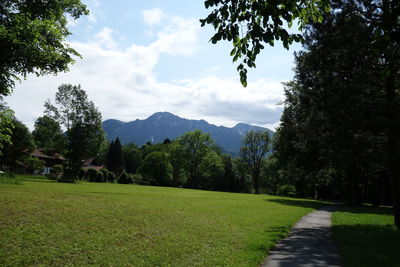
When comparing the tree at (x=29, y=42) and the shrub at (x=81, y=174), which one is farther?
the shrub at (x=81, y=174)

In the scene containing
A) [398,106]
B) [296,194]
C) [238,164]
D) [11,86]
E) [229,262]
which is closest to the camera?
[229,262]

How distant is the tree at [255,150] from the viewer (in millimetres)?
89688

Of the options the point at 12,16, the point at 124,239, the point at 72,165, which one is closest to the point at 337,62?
the point at 124,239

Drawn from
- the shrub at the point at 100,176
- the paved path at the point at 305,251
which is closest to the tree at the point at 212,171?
the shrub at the point at 100,176

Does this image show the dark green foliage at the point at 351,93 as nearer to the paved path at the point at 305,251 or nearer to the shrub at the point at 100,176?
the paved path at the point at 305,251

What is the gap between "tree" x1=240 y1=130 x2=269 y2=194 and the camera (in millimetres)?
89688

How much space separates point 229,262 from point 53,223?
290 inches

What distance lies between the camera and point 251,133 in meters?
91.2

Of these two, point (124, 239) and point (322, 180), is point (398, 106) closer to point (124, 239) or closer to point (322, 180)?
point (124, 239)

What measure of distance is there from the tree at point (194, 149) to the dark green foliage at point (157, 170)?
430 inches

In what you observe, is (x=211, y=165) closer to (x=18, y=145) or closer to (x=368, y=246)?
(x=18, y=145)

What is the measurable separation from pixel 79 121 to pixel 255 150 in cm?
5313

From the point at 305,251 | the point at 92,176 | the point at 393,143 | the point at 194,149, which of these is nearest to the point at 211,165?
the point at 194,149

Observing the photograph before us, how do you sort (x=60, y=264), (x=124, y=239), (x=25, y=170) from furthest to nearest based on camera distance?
(x=25, y=170)
(x=124, y=239)
(x=60, y=264)
